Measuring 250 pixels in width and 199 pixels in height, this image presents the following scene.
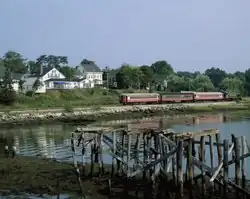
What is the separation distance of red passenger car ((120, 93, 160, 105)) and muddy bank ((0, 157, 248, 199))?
6577 cm

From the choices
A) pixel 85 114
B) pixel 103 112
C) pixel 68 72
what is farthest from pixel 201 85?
pixel 85 114

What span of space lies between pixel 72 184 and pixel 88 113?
181 feet

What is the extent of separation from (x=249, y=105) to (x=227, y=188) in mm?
85976

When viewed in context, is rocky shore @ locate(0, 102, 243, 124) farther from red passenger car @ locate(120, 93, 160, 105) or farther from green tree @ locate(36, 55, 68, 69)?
green tree @ locate(36, 55, 68, 69)

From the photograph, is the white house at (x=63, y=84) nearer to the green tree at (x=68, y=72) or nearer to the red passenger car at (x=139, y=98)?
the green tree at (x=68, y=72)

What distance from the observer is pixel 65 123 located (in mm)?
66812

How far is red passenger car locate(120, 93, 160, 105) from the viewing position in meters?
92.4

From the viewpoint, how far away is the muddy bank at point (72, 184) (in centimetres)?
1997

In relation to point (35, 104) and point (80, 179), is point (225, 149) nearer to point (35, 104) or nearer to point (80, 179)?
point (80, 179)

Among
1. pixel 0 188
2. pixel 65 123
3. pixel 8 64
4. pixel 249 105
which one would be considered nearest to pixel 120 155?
pixel 0 188

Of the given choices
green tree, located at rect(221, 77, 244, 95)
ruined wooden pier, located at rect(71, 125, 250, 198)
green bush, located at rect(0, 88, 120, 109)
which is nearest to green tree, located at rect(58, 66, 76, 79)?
green bush, located at rect(0, 88, 120, 109)

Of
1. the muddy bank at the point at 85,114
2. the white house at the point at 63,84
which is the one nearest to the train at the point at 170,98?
the muddy bank at the point at 85,114

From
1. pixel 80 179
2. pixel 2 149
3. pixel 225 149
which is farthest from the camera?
pixel 2 149

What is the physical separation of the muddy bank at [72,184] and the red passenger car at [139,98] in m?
65.8
